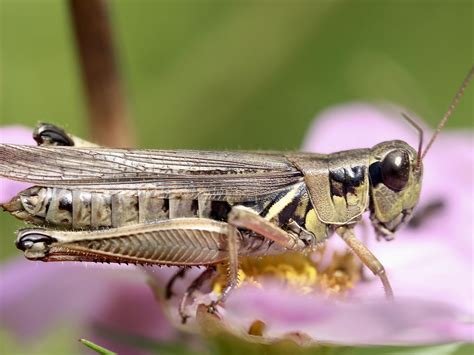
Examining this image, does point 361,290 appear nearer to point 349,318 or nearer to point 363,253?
point 363,253

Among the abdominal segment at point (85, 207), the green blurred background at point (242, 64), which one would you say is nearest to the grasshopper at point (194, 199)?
the abdominal segment at point (85, 207)

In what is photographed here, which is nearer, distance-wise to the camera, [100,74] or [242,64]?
[100,74]

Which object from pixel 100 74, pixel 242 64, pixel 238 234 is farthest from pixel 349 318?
pixel 242 64

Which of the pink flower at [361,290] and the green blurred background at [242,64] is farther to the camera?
the green blurred background at [242,64]

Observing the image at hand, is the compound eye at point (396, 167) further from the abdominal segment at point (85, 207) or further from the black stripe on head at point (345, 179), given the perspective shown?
the abdominal segment at point (85, 207)

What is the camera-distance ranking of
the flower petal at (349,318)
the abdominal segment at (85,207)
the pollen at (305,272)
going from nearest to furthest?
the flower petal at (349,318) → the abdominal segment at (85,207) → the pollen at (305,272)

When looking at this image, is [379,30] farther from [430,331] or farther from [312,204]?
[430,331]
